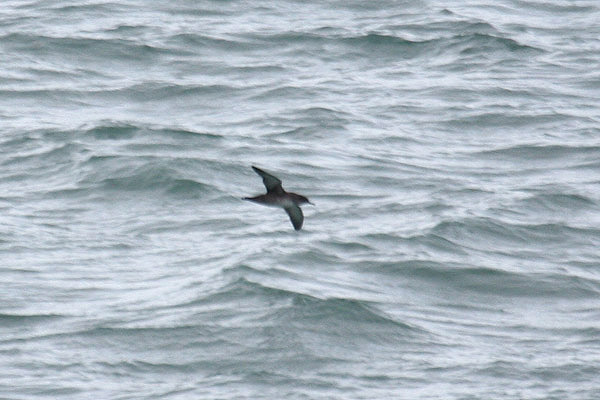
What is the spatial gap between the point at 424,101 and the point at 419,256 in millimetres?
5296

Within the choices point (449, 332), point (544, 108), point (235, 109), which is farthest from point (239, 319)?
point (544, 108)

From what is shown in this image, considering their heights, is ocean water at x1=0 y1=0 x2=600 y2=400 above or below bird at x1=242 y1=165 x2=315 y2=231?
below

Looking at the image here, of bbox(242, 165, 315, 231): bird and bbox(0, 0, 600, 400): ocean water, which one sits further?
bbox(0, 0, 600, 400): ocean water

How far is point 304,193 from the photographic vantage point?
16844mm

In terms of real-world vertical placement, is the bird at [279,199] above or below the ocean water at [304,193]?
above

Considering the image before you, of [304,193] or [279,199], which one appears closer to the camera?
[279,199]

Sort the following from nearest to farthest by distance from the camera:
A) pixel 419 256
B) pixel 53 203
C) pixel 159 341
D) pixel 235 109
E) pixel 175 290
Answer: pixel 159 341, pixel 175 290, pixel 419 256, pixel 53 203, pixel 235 109

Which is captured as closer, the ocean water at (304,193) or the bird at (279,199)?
the bird at (279,199)

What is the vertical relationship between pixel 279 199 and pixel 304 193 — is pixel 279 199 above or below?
above

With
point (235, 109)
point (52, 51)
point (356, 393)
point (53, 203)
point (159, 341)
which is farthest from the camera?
point (52, 51)

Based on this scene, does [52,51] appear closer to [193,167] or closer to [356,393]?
[193,167]

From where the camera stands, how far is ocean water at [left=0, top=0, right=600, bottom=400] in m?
12.8

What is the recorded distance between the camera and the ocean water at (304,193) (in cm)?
1284

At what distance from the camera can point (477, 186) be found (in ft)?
56.5
